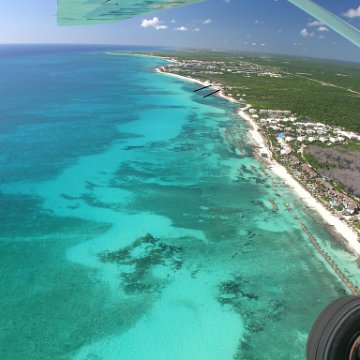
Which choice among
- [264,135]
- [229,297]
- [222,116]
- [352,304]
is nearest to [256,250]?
[229,297]

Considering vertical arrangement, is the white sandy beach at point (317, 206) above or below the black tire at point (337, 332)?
below

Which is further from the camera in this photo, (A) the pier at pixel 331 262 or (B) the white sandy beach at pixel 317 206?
(B) the white sandy beach at pixel 317 206

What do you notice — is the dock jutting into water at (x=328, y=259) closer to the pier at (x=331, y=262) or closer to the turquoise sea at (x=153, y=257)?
the pier at (x=331, y=262)

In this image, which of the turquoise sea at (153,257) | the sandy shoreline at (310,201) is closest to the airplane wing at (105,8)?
the turquoise sea at (153,257)

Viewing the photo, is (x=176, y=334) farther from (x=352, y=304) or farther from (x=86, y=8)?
(x=86, y=8)

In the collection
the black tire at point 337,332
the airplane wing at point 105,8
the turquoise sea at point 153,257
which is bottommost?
the turquoise sea at point 153,257

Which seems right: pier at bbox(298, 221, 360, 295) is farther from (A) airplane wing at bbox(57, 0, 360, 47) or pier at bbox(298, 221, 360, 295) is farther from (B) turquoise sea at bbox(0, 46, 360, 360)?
(A) airplane wing at bbox(57, 0, 360, 47)

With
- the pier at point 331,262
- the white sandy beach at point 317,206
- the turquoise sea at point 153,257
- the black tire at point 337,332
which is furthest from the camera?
the white sandy beach at point 317,206
